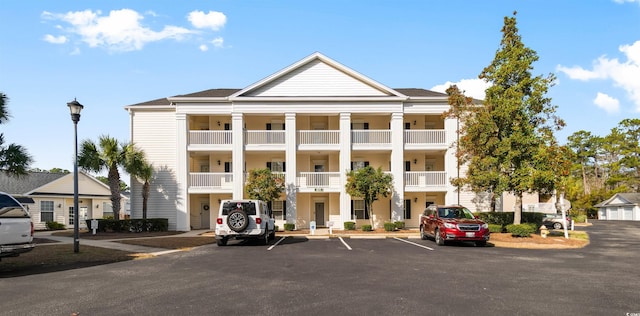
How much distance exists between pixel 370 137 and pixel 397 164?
2.59 meters

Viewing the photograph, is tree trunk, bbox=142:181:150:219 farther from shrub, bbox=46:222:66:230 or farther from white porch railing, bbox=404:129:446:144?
white porch railing, bbox=404:129:446:144

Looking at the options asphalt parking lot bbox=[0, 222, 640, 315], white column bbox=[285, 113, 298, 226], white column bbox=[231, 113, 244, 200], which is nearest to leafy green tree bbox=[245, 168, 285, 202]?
white column bbox=[231, 113, 244, 200]

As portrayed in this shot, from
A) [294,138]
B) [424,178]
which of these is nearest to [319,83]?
[294,138]

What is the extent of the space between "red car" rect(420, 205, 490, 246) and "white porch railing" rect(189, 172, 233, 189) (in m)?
14.3

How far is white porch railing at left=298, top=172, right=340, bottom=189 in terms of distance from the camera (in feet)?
90.3

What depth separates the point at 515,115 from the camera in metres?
20.6

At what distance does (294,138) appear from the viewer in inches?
1072

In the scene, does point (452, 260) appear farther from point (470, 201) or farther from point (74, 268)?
point (470, 201)

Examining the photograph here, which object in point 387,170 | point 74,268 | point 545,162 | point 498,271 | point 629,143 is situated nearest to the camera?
point 498,271

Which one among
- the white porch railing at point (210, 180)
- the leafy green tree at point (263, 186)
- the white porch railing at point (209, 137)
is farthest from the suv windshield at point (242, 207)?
the white porch railing at point (209, 137)

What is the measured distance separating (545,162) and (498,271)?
11663mm

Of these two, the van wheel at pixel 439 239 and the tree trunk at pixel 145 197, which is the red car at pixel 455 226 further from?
the tree trunk at pixel 145 197

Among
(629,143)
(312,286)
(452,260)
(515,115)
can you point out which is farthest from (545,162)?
(629,143)

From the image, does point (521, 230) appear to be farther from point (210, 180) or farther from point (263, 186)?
point (210, 180)
